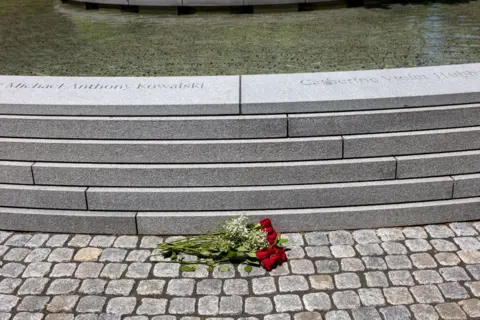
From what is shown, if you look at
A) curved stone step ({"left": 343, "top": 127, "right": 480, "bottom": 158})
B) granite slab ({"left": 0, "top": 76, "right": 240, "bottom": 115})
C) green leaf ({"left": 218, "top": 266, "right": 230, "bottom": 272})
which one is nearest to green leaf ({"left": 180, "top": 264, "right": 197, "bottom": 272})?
green leaf ({"left": 218, "top": 266, "right": 230, "bottom": 272})

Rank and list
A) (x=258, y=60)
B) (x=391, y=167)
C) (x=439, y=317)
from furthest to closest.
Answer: (x=258, y=60) → (x=391, y=167) → (x=439, y=317)

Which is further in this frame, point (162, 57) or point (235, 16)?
point (235, 16)

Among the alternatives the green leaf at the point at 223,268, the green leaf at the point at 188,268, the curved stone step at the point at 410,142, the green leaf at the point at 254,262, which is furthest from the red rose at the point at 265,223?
the curved stone step at the point at 410,142

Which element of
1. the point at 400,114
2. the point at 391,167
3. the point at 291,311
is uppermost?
the point at 400,114

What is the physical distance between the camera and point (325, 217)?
491 cm

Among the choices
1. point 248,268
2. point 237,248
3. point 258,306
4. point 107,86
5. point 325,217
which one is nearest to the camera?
point 258,306

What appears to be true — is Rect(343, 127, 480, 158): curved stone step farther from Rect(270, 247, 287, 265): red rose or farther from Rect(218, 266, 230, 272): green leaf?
Rect(218, 266, 230, 272): green leaf

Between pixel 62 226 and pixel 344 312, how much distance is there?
2.69 m

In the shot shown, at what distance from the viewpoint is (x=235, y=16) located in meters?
9.95

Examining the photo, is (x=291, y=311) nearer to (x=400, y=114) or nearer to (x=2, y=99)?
(x=400, y=114)

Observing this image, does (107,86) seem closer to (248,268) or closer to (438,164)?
(248,268)

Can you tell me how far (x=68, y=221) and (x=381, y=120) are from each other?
9.87ft

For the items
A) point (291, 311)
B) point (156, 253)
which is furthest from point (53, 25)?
point (291, 311)

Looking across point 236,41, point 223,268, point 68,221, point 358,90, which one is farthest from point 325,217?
point 236,41
